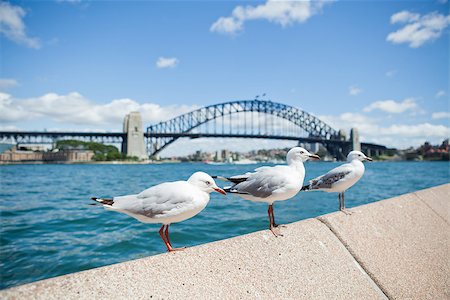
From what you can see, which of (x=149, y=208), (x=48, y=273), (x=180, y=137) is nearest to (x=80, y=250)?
(x=48, y=273)

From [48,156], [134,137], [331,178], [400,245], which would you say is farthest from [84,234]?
[48,156]

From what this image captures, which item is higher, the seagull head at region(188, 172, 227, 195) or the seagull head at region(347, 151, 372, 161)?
the seagull head at region(347, 151, 372, 161)

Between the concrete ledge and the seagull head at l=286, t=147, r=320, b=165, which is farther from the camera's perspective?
the seagull head at l=286, t=147, r=320, b=165

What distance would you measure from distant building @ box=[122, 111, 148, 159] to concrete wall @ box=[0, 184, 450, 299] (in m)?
54.7

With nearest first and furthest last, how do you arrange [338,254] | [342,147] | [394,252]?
[338,254], [394,252], [342,147]

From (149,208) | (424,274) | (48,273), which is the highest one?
(149,208)

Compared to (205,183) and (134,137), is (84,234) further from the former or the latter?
(134,137)

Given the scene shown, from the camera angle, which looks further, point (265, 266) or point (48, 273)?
point (48, 273)

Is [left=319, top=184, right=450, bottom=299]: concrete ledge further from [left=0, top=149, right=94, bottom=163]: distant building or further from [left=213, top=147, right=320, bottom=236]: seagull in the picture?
[left=0, top=149, right=94, bottom=163]: distant building

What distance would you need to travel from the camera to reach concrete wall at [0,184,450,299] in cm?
100

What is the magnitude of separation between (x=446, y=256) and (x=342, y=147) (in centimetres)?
6122

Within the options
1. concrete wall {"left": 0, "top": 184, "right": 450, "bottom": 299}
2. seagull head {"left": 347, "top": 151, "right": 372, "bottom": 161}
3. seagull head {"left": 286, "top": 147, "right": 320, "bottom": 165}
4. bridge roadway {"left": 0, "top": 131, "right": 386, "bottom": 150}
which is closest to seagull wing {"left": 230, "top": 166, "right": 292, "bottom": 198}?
seagull head {"left": 286, "top": 147, "right": 320, "bottom": 165}

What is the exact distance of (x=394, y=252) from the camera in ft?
5.50

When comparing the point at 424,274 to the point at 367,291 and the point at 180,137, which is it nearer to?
the point at 367,291
